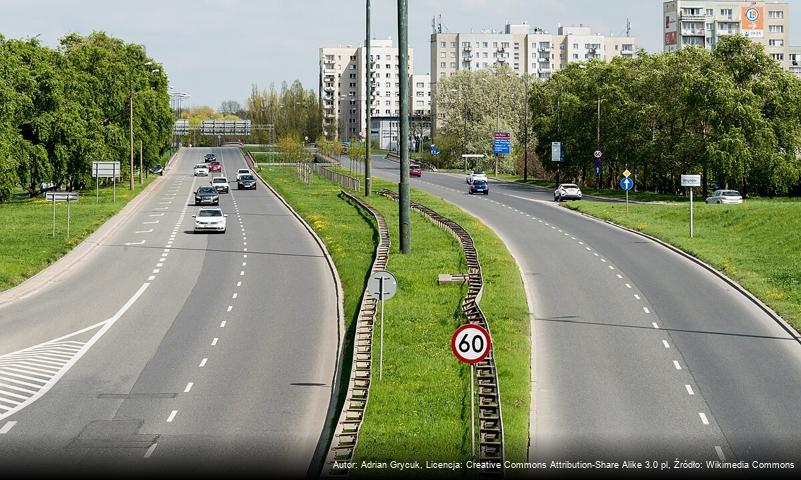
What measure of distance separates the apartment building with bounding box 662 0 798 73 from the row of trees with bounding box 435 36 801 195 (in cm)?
8370

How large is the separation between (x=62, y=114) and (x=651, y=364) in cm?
6756

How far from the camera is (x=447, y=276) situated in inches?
1500

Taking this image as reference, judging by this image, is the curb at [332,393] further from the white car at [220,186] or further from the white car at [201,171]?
the white car at [201,171]

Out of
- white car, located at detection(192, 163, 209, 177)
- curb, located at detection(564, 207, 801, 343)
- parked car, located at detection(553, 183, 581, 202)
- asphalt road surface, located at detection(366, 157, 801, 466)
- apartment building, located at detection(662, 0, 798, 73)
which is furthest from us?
apartment building, located at detection(662, 0, 798, 73)

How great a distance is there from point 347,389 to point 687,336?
12.3m

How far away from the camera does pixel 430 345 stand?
28.1m

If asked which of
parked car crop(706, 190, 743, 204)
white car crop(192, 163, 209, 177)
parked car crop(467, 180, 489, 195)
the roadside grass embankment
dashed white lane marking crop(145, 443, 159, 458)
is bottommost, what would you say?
dashed white lane marking crop(145, 443, 159, 458)

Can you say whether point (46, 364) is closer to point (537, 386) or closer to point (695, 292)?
point (537, 386)

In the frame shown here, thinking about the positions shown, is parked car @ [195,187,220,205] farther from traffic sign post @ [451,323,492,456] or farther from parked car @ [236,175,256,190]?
traffic sign post @ [451,323,492,456]

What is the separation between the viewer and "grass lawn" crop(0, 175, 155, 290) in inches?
1756

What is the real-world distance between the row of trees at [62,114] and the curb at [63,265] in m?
12.0

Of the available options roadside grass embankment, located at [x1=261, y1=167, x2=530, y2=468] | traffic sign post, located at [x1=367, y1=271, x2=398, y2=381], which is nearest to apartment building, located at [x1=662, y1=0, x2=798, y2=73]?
roadside grass embankment, located at [x1=261, y1=167, x2=530, y2=468]

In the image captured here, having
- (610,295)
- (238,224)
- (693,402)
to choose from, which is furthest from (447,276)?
(238,224)

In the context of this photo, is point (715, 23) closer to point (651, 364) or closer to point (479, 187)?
point (479, 187)
